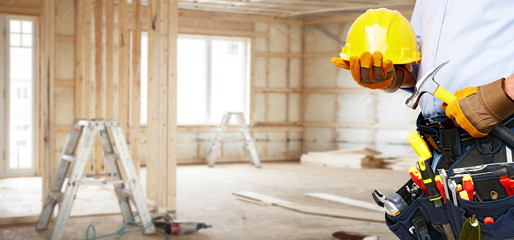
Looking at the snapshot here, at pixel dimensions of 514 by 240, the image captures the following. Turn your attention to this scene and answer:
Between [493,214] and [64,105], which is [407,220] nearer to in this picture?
[493,214]

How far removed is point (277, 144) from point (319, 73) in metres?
1.67

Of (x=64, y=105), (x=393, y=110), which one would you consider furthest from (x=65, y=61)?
(x=393, y=110)

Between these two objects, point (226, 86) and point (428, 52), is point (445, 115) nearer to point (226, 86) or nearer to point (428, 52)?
point (428, 52)

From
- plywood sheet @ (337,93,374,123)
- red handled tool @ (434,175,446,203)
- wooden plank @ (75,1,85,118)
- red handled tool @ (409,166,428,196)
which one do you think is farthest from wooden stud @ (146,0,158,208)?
plywood sheet @ (337,93,374,123)

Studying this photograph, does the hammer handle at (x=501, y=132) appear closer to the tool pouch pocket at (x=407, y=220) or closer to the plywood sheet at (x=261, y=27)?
the tool pouch pocket at (x=407, y=220)

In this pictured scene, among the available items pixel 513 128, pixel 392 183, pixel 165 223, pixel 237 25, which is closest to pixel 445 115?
pixel 513 128

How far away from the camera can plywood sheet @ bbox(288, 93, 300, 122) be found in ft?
39.2

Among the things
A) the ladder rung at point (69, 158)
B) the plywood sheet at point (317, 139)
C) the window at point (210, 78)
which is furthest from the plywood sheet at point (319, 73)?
the ladder rung at point (69, 158)

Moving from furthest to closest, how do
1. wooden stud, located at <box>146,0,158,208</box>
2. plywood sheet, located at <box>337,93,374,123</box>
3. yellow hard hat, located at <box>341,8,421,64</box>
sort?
plywood sheet, located at <box>337,93,374,123</box>
wooden stud, located at <box>146,0,158,208</box>
yellow hard hat, located at <box>341,8,421,64</box>

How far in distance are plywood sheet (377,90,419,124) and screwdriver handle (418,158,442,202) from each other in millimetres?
9377

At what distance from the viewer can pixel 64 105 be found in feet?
29.5

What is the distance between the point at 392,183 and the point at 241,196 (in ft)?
8.56

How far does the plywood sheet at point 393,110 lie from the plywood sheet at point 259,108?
2232 millimetres

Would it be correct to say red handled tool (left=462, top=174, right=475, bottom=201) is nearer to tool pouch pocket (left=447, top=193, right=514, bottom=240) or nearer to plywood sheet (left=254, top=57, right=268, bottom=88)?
tool pouch pocket (left=447, top=193, right=514, bottom=240)
